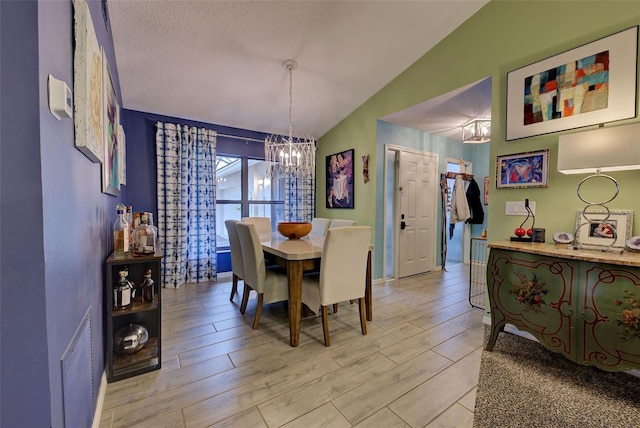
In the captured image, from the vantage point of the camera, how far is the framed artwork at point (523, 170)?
228 centimetres

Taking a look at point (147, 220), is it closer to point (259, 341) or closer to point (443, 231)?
point (259, 341)

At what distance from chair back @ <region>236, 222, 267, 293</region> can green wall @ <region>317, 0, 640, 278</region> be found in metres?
2.21

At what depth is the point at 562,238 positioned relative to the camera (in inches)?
80.4

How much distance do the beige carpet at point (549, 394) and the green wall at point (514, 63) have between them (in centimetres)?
100

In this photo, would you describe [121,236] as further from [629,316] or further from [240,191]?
[629,316]

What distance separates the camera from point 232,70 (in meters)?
2.95

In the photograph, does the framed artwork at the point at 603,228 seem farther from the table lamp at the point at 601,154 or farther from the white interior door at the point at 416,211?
the white interior door at the point at 416,211

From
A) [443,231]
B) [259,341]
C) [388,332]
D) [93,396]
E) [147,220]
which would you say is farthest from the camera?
[443,231]

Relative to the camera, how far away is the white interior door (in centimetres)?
413

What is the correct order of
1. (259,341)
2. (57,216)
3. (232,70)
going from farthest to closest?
1. (232,70)
2. (259,341)
3. (57,216)

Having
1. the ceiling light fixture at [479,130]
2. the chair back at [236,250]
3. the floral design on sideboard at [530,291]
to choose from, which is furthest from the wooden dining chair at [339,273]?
the ceiling light fixture at [479,130]

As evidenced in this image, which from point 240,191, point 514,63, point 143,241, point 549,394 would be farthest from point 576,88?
point 240,191

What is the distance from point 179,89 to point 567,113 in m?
3.83

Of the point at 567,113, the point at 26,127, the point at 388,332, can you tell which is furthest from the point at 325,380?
the point at 567,113
